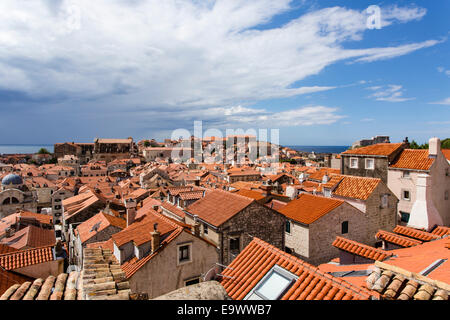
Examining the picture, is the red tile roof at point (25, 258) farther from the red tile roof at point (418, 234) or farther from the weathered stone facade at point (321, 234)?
the red tile roof at point (418, 234)

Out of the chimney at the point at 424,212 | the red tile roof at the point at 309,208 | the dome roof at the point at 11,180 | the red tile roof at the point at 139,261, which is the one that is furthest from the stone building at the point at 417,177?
the dome roof at the point at 11,180

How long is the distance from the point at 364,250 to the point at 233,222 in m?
7.23

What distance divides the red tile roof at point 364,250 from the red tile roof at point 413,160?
15.7 metres

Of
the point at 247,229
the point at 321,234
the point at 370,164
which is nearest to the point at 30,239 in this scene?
the point at 247,229

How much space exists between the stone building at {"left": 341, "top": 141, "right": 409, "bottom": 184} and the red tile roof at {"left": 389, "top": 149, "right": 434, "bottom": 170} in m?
0.46

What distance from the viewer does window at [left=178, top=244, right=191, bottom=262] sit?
1299cm

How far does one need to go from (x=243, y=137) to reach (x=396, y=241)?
150m

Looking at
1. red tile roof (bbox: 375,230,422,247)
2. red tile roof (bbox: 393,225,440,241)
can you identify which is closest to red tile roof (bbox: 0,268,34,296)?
red tile roof (bbox: 375,230,422,247)

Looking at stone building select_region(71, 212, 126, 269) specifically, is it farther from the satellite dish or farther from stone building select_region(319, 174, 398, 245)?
stone building select_region(319, 174, 398, 245)

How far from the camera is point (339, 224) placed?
61.4 feet

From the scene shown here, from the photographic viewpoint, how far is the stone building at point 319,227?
58.2 feet

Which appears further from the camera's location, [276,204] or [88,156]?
[88,156]
